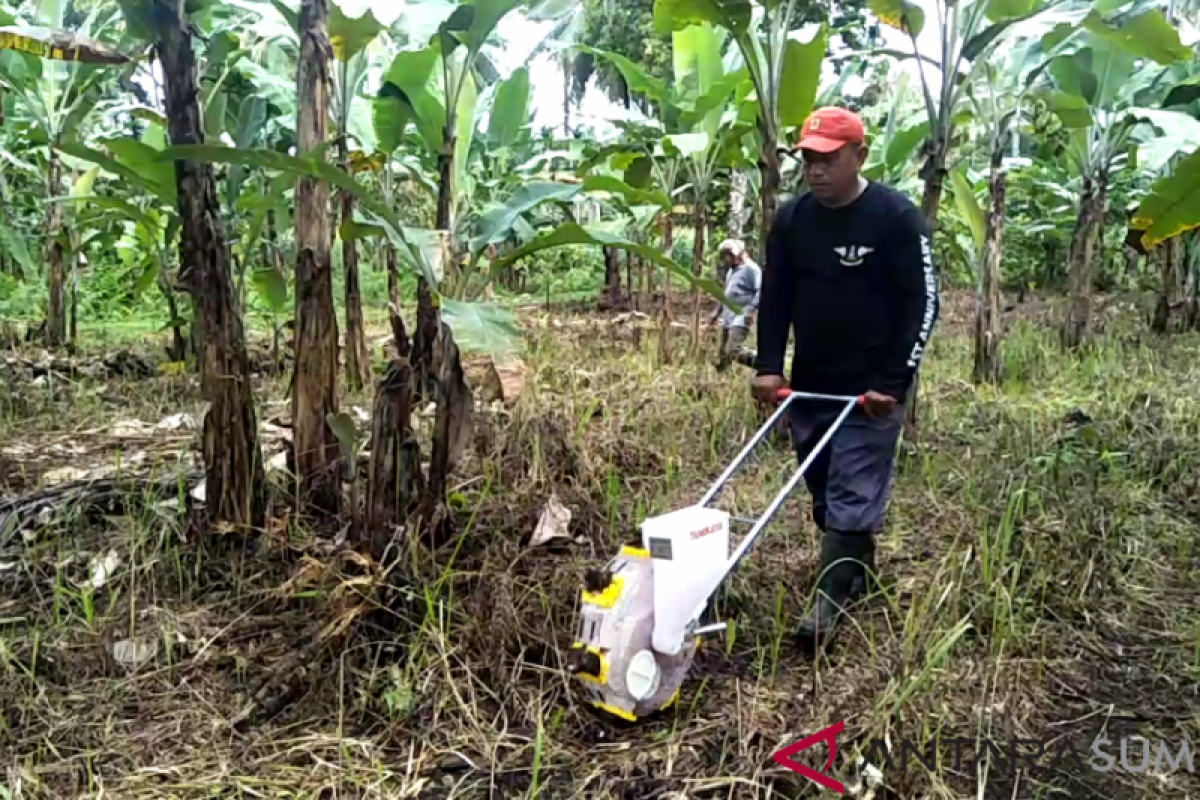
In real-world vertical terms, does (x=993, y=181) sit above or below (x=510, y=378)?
above

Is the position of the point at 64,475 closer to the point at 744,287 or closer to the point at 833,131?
the point at 833,131

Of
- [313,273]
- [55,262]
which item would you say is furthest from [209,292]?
[55,262]

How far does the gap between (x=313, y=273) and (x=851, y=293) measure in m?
1.81

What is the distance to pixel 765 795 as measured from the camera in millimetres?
2236

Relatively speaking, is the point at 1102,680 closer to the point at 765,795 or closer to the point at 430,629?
the point at 765,795

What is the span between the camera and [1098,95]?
6.14m

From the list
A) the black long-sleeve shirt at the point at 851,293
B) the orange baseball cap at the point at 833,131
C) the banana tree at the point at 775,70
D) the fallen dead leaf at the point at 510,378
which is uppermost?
the banana tree at the point at 775,70

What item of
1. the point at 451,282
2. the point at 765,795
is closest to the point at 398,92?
the point at 451,282

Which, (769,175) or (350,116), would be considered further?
(350,116)

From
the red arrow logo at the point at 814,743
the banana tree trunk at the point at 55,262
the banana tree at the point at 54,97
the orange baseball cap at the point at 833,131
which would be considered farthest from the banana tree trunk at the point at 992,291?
the banana tree trunk at the point at 55,262

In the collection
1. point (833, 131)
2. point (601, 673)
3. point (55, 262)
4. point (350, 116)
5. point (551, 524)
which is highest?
point (350, 116)

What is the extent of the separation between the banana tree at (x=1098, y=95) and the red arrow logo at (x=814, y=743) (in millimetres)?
3380

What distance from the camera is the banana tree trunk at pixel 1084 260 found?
7.32 metres

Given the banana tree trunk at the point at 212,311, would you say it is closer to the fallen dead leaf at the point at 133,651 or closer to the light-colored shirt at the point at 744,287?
the fallen dead leaf at the point at 133,651
